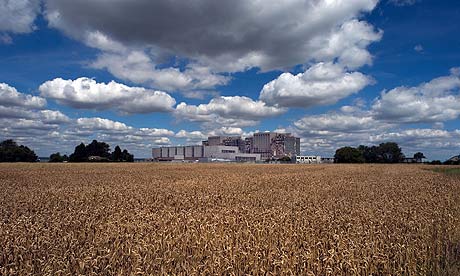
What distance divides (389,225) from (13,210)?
12.3 metres

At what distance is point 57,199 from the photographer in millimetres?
15461

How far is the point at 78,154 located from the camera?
137625 millimetres

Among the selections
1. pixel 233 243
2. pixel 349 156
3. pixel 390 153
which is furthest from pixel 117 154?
pixel 233 243

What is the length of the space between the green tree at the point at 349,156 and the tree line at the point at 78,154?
290 feet

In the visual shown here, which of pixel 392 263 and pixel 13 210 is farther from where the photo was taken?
pixel 13 210

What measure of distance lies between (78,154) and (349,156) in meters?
112

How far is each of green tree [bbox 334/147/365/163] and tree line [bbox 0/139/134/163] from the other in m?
88.5

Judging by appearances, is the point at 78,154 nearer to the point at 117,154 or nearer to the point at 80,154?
the point at 80,154

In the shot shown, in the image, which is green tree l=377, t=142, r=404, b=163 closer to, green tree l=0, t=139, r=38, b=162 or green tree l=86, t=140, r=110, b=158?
green tree l=86, t=140, r=110, b=158

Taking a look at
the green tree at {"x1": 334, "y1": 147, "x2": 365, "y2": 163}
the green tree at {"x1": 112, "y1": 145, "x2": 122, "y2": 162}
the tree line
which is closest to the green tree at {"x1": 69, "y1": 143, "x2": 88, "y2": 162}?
the tree line

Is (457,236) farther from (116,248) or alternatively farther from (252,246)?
(116,248)

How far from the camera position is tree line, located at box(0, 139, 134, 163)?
11769 centimetres

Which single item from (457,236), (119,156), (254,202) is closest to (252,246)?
(457,236)

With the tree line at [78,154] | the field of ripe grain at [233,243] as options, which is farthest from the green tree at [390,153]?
the field of ripe grain at [233,243]
